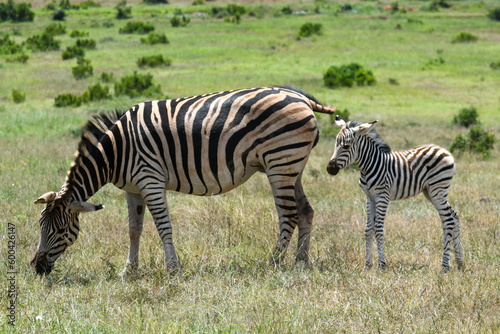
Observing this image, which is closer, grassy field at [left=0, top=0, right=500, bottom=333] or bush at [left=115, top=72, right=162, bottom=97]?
grassy field at [left=0, top=0, right=500, bottom=333]

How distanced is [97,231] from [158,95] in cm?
1551

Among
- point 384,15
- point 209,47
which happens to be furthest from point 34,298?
point 384,15

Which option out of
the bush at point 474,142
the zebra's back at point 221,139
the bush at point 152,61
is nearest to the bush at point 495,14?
the bush at point 152,61

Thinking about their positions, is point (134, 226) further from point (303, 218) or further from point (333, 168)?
point (333, 168)

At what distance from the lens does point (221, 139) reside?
22.0 feet

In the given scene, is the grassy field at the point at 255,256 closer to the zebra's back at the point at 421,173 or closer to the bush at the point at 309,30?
the zebra's back at the point at 421,173

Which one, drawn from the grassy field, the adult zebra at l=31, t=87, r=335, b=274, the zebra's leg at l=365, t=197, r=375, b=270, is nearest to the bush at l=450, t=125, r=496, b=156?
the grassy field

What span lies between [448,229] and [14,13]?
54094 millimetres

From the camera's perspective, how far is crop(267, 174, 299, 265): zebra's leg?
6.75m

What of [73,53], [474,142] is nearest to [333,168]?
[474,142]

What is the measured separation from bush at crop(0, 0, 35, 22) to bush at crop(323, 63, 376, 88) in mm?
36948

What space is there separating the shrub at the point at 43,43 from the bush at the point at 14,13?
1683cm

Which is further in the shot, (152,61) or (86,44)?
(86,44)

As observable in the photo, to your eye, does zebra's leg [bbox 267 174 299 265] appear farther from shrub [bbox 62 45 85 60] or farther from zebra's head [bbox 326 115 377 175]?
shrub [bbox 62 45 85 60]
